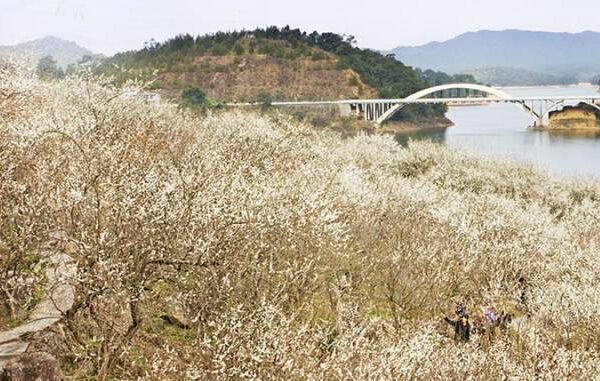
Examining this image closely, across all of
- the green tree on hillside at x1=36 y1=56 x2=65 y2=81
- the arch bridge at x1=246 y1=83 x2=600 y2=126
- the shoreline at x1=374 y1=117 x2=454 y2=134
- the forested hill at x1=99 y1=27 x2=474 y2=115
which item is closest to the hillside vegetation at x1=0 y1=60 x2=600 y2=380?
the green tree on hillside at x1=36 y1=56 x2=65 y2=81

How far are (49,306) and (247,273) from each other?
2.37m

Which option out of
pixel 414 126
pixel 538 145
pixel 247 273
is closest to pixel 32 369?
pixel 247 273

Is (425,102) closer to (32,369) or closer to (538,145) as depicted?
(538,145)

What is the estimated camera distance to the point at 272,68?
11944 centimetres

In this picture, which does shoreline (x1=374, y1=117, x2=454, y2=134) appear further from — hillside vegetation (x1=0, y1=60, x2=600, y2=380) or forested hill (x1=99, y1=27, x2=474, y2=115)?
hillside vegetation (x1=0, y1=60, x2=600, y2=380)

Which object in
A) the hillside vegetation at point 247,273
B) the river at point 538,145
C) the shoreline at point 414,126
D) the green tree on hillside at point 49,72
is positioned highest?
the green tree on hillside at point 49,72

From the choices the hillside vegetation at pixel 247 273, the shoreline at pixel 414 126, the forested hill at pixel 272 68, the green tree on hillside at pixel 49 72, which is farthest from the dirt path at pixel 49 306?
the forested hill at pixel 272 68

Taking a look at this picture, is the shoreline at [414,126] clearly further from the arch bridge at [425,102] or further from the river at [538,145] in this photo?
the river at [538,145]

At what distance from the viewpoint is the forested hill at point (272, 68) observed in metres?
111

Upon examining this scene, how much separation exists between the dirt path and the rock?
0.25 meters

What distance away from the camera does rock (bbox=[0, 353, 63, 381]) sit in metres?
6.31

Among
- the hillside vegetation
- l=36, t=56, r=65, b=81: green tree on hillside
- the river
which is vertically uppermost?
l=36, t=56, r=65, b=81: green tree on hillside

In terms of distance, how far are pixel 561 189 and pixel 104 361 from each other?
31.6m

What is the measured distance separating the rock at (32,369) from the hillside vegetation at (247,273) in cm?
50
